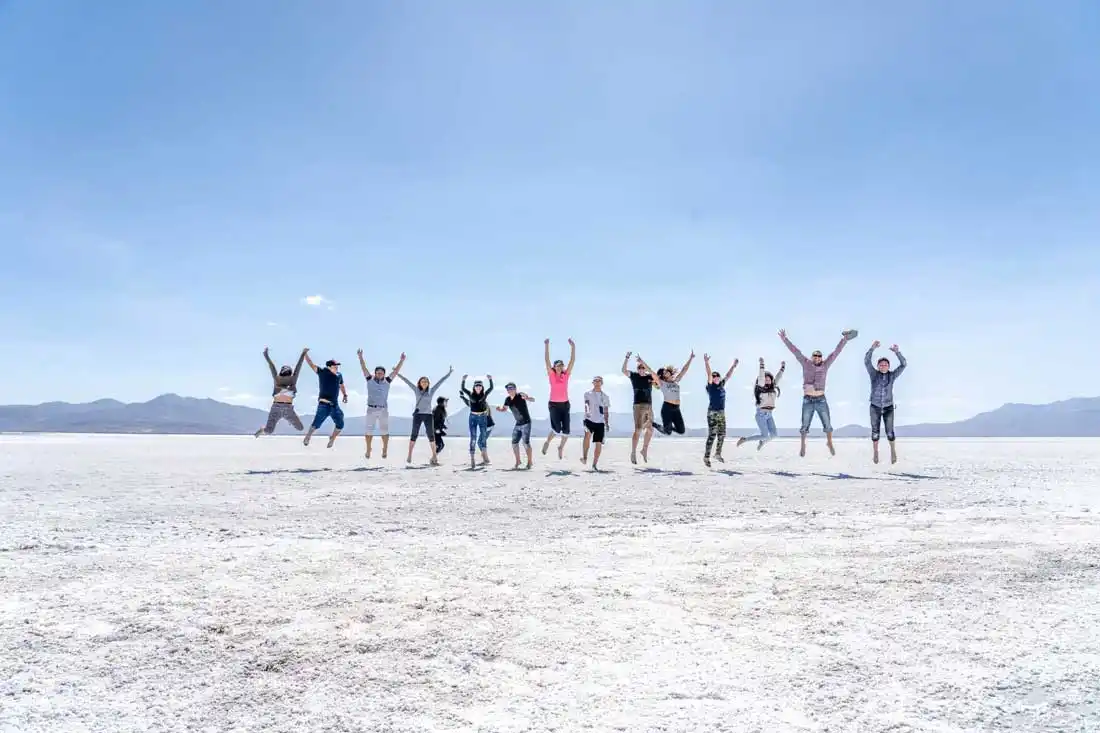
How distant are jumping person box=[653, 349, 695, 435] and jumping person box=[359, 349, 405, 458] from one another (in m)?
5.80

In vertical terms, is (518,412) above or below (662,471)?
above

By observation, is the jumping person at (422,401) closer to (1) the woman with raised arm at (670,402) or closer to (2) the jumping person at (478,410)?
(2) the jumping person at (478,410)

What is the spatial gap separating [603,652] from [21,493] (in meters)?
9.46

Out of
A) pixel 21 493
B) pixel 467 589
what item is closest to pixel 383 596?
pixel 467 589

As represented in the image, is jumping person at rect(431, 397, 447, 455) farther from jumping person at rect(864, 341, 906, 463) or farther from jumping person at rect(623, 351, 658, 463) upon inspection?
jumping person at rect(864, 341, 906, 463)

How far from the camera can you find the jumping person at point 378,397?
1514cm

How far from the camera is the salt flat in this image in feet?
9.50

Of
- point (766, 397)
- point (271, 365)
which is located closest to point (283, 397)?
point (271, 365)

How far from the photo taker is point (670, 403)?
1505 centimetres

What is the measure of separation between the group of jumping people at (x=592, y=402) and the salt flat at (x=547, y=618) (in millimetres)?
5901

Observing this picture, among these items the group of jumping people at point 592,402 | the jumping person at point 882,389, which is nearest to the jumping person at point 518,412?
the group of jumping people at point 592,402

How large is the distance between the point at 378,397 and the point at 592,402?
499 centimetres

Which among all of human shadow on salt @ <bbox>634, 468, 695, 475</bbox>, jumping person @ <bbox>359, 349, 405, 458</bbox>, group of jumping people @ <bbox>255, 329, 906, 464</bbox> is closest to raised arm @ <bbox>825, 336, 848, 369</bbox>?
group of jumping people @ <bbox>255, 329, 906, 464</bbox>

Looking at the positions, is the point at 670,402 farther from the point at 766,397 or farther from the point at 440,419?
the point at 440,419
